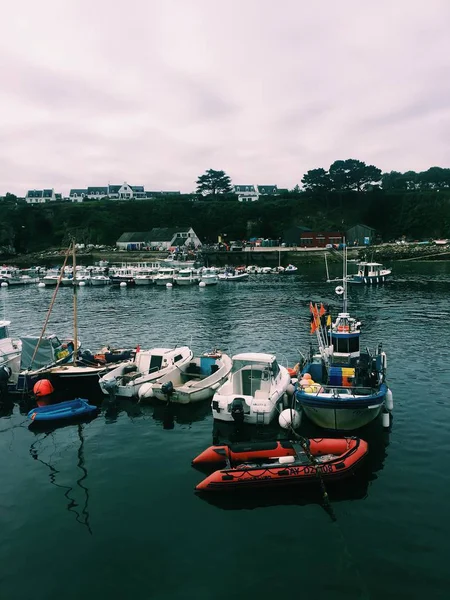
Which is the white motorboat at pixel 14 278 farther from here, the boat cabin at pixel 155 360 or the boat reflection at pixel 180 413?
the boat reflection at pixel 180 413

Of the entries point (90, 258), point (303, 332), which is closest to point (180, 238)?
point (90, 258)

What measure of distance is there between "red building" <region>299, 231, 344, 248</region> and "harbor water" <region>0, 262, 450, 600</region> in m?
120

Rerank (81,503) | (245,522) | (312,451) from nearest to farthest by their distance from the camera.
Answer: (245,522), (81,503), (312,451)

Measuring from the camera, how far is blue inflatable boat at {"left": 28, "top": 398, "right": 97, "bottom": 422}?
82.2 ft

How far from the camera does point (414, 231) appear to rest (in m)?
171

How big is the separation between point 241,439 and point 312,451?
4498 mm

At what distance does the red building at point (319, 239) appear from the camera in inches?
5842

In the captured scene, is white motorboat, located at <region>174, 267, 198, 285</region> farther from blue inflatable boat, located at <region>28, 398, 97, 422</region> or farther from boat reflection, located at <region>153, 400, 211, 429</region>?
blue inflatable boat, located at <region>28, 398, 97, 422</region>

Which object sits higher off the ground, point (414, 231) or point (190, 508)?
point (414, 231)

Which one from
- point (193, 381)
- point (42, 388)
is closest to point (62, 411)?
point (42, 388)

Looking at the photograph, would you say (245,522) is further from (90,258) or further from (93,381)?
(90,258)

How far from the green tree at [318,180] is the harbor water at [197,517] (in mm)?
161104

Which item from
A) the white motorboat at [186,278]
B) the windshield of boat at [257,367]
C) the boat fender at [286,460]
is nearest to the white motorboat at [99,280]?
the white motorboat at [186,278]

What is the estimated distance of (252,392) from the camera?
2498cm
